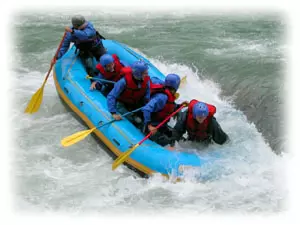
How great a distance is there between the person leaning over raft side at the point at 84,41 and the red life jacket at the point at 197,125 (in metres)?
2.23

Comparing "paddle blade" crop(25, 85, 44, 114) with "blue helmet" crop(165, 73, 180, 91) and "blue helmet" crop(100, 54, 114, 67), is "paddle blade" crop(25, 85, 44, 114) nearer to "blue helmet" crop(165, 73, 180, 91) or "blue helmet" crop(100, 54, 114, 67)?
"blue helmet" crop(100, 54, 114, 67)

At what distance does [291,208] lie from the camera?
13.1ft

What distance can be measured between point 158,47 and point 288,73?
3.08 meters

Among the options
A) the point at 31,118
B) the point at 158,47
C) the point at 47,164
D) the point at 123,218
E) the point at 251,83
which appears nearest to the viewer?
the point at 123,218

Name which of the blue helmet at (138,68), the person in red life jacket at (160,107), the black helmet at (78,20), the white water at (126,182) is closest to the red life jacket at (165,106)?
the person in red life jacket at (160,107)

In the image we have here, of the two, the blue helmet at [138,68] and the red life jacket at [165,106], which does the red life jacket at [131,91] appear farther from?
the red life jacket at [165,106]

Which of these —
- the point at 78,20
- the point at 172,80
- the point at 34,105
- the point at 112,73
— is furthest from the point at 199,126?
the point at 34,105

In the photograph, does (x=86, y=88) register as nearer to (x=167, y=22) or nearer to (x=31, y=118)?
(x=31, y=118)

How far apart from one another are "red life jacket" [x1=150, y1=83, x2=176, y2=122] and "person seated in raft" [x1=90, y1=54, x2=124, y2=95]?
0.86 m

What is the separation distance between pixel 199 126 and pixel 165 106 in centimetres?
46

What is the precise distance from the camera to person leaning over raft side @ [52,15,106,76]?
5.93 metres

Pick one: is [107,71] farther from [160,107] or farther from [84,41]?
[160,107]

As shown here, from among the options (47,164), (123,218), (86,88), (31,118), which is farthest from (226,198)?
(31,118)

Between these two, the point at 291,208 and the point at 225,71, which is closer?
the point at 291,208
